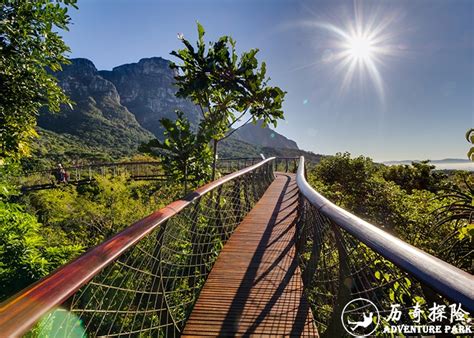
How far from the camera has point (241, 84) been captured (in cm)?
550

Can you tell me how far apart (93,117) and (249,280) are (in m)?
79.7

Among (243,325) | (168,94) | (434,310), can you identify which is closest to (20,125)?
(243,325)

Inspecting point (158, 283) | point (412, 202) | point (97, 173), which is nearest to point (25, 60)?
point (158, 283)

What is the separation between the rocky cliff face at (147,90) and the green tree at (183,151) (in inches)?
3717

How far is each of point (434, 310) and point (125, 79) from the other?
12613cm

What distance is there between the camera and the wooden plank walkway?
6.25ft

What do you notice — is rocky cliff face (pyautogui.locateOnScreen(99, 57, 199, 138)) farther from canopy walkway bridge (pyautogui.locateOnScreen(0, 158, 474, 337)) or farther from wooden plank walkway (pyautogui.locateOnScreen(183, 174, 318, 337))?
canopy walkway bridge (pyautogui.locateOnScreen(0, 158, 474, 337))

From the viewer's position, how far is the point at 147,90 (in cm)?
10919

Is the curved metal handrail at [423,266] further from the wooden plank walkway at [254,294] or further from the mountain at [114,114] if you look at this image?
the mountain at [114,114]

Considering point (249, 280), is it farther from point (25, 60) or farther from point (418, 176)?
point (418, 176)

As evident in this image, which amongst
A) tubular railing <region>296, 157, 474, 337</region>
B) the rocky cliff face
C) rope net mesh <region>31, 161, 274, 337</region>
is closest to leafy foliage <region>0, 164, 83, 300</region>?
rope net mesh <region>31, 161, 274, 337</region>

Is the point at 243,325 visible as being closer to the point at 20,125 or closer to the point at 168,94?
the point at 20,125

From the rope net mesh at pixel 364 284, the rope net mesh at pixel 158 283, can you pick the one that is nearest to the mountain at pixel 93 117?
the rope net mesh at pixel 158 283

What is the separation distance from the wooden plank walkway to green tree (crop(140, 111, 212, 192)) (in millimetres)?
2776
